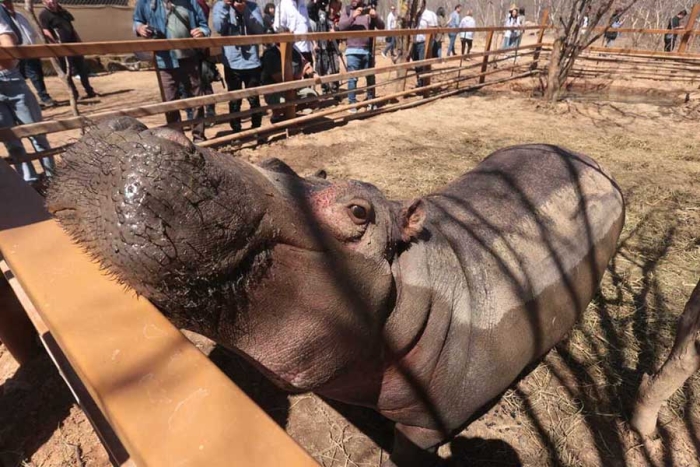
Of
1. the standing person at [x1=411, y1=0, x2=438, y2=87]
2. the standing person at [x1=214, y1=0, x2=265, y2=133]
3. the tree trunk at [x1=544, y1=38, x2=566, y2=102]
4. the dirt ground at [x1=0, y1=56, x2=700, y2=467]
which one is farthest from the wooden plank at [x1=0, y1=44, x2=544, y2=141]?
the tree trunk at [x1=544, y1=38, x2=566, y2=102]

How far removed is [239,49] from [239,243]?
6767 millimetres

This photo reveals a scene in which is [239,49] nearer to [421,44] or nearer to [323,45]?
[323,45]

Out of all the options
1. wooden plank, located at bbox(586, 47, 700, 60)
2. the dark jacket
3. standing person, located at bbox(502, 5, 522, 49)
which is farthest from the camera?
standing person, located at bbox(502, 5, 522, 49)

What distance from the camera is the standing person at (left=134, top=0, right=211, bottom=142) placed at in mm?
6109

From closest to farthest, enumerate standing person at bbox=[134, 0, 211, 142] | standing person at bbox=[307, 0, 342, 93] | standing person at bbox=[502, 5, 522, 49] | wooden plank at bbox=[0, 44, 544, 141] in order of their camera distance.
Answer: wooden plank at bbox=[0, 44, 544, 141]
standing person at bbox=[134, 0, 211, 142]
standing person at bbox=[307, 0, 342, 93]
standing person at bbox=[502, 5, 522, 49]

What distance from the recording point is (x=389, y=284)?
65.9 inches

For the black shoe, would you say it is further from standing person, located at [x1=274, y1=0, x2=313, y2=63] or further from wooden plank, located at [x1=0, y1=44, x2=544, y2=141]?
standing person, located at [x1=274, y1=0, x2=313, y2=63]

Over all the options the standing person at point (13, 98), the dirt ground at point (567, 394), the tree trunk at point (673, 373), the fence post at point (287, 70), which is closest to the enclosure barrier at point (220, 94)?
the fence post at point (287, 70)

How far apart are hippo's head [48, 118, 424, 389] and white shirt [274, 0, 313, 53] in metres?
7.20

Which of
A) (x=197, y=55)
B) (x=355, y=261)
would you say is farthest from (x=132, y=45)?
(x=355, y=261)

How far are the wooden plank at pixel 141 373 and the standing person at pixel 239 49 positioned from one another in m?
5.81

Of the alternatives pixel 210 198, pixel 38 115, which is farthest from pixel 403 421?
pixel 38 115

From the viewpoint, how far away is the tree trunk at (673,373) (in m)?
2.13

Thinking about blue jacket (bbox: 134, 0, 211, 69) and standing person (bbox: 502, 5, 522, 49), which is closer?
blue jacket (bbox: 134, 0, 211, 69)
